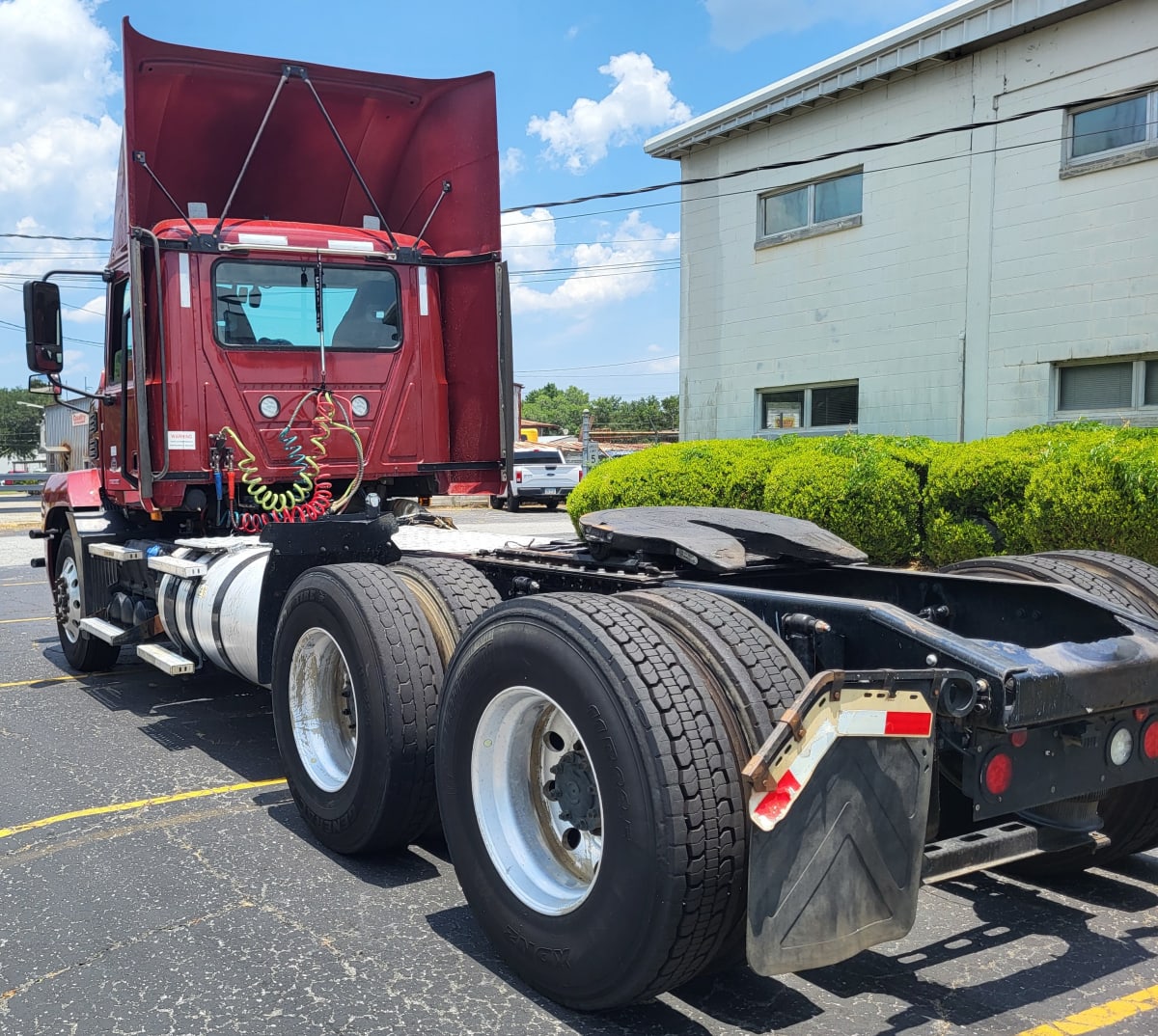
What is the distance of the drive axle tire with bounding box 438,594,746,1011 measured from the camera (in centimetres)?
260

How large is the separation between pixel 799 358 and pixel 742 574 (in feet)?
35.9

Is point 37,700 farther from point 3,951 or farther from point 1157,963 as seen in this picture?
A: point 1157,963

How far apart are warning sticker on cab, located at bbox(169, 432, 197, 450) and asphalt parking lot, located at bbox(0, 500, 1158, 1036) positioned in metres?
2.14

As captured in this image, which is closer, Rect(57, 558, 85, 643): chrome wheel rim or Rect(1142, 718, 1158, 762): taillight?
Rect(1142, 718, 1158, 762): taillight

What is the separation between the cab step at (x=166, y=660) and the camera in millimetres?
6035

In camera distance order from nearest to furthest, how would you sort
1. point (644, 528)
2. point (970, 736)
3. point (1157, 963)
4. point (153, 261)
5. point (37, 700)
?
point (970, 736) → point (1157, 963) → point (644, 528) → point (153, 261) → point (37, 700)

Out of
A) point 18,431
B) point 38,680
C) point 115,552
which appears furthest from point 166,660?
point 18,431

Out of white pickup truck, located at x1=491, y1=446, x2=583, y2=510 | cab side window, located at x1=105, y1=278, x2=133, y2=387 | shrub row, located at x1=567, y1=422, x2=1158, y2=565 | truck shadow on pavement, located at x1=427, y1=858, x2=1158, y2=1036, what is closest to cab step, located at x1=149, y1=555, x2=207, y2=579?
cab side window, located at x1=105, y1=278, x2=133, y2=387

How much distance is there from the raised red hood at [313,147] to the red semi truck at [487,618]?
0.02 meters

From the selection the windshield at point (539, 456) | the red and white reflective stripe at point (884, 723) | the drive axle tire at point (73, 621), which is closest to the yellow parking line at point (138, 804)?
the drive axle tire at point (73, 621)

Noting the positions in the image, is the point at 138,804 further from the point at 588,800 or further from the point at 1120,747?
the point at 1120,747

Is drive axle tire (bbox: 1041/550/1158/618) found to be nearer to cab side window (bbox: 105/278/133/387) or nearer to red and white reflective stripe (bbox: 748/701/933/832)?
red and white reflective stripe (bbox: 748/701/933/832)

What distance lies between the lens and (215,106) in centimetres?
670

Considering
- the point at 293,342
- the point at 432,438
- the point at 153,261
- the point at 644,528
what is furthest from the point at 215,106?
the point at 644,528
